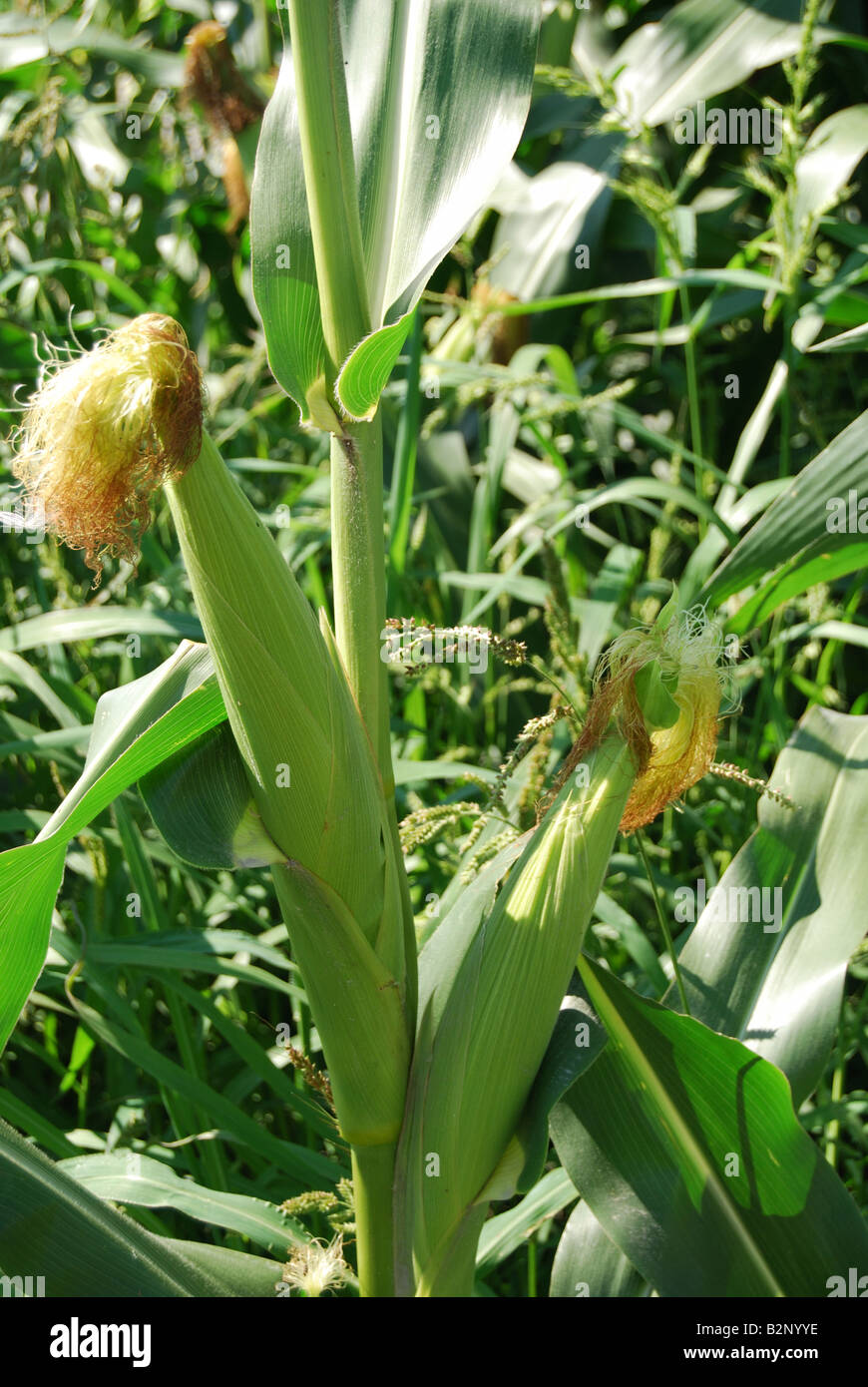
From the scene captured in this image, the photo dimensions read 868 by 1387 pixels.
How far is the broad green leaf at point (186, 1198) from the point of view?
1.02 m

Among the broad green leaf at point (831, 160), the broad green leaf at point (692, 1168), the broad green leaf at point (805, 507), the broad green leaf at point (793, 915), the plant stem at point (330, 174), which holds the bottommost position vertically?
the broad green leaf at point (692, 1168)

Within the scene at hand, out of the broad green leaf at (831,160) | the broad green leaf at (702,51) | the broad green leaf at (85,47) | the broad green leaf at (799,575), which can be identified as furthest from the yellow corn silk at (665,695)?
the broad green leaf at (85,47)

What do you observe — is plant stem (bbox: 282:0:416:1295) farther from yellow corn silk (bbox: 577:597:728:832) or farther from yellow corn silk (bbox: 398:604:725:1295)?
yellow corn silk (bbox: 577:597:728:832)

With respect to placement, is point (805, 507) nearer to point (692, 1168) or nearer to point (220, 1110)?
point (692, 1168)

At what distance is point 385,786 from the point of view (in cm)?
87

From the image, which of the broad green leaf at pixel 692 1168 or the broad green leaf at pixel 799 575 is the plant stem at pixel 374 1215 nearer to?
the broad green leaf at pixel 692 1168

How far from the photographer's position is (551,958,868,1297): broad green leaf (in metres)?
0.94

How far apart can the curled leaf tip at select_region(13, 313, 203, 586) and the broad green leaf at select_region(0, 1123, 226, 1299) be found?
1.65 feet

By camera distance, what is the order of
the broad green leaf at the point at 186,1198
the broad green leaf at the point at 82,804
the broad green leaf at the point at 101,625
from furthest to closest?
the broad green leaf at the point at 101,625 < the broad green leaf at the point at 186,1198 < the broad green leaf at the point at 82,804

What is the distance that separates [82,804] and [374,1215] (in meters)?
0.40

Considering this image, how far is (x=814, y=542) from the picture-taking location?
938 millimetres

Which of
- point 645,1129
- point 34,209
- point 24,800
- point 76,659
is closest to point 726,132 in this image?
point 34,209

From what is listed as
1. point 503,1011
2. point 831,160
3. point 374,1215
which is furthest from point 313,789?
point 831,160
